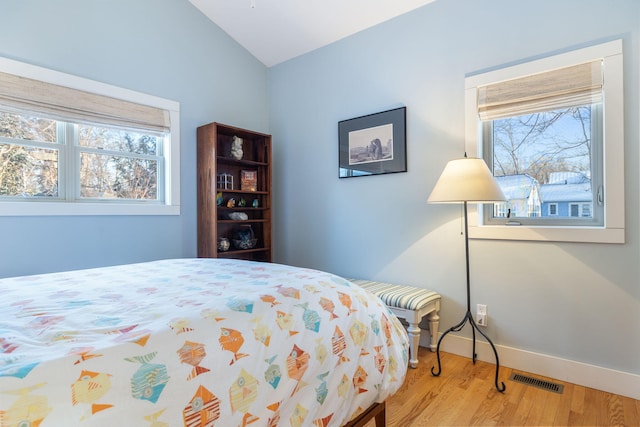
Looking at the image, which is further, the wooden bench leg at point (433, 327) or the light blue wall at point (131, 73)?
the wooden bench leg at point (433, 327)

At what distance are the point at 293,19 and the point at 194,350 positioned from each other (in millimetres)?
3081

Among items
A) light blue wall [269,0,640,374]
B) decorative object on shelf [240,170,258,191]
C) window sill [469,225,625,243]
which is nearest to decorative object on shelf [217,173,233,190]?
decorative object on shelf [240,170,258,191]

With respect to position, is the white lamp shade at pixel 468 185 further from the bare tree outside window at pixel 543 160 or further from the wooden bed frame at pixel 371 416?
the wooden bed frame at pixel 371 416

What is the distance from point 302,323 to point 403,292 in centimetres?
152

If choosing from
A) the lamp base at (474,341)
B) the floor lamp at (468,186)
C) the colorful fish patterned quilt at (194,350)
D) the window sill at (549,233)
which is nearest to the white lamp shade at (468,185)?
the floor lamp at (468,186)

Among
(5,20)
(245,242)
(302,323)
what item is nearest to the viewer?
(302,323)

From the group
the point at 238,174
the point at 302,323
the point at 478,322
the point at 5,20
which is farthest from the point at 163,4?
the point at 478,322

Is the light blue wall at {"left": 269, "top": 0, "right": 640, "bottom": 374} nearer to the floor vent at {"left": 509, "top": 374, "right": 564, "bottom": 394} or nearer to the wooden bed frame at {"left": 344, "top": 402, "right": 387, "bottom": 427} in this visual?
the floor vent at {"left": 509, "top": 374, "right": 564, "bottom": 394}

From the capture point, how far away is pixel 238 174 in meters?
3.52

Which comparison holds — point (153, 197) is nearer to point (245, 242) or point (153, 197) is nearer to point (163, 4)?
point (245, 242)

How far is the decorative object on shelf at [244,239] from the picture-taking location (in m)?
3.41

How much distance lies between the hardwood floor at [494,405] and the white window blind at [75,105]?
9.05 ft

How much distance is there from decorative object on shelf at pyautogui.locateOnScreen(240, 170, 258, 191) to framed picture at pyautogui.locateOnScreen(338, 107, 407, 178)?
936mm

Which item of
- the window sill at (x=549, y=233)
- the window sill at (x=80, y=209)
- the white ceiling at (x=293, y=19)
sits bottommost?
the window sill at (x=549, y=233)
